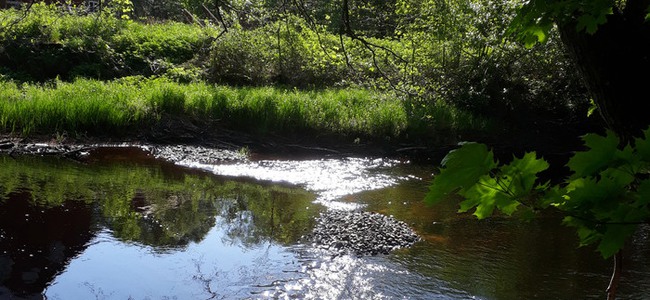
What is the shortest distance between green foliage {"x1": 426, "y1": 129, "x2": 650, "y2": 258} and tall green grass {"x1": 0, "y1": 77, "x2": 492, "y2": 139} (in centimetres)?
1133

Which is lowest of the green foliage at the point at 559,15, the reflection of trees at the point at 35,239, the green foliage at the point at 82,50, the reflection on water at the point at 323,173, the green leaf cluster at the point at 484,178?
the reflection of trees at the point at 35,239

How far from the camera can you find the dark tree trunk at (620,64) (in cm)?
190

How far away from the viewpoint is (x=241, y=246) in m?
6.65

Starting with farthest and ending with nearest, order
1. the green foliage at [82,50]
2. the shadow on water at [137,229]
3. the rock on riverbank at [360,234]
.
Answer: the green foliage at [82,50] → the rock on riverbank at [360,234] → the shadow on water at [137,229]

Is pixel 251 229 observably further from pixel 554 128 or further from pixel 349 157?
pixel 554 128

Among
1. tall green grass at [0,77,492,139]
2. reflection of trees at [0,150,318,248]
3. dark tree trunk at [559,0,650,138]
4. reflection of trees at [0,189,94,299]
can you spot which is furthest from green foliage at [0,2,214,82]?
dark tree trunk at [559,0,650,138]

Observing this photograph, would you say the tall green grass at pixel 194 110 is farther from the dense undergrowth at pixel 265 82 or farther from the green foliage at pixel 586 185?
the green foliage at pixel 586 185

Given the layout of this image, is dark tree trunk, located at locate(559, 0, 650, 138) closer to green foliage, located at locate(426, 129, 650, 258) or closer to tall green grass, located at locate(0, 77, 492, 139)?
green foliage, located at locate(426, 129, 650, 258)

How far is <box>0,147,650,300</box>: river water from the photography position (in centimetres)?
546

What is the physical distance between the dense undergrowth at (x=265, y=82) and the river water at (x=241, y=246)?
268cm

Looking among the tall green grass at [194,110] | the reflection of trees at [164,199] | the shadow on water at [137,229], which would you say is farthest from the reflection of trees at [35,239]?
the tall green grass at [194,110]

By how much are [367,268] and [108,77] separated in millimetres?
11652

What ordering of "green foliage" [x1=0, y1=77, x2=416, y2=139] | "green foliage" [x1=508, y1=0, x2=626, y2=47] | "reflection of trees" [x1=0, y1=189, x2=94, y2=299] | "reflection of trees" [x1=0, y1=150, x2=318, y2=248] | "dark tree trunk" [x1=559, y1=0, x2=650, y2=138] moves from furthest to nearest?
"green foliage" [x1=0, y1=77, x2=416, y2=139]
"reflection of trees" [x1=0, y1=150, x2=318, y2=248]
"reflection of trees" [x1=0, y1=189, x2=94, y2=299]
"dark tree trunk" [x1=559, y1=0, x2=650, y2=138]
"green foliage" [x1=508, y1=0, x2=626, y2=47]

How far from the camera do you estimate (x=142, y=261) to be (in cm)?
593
